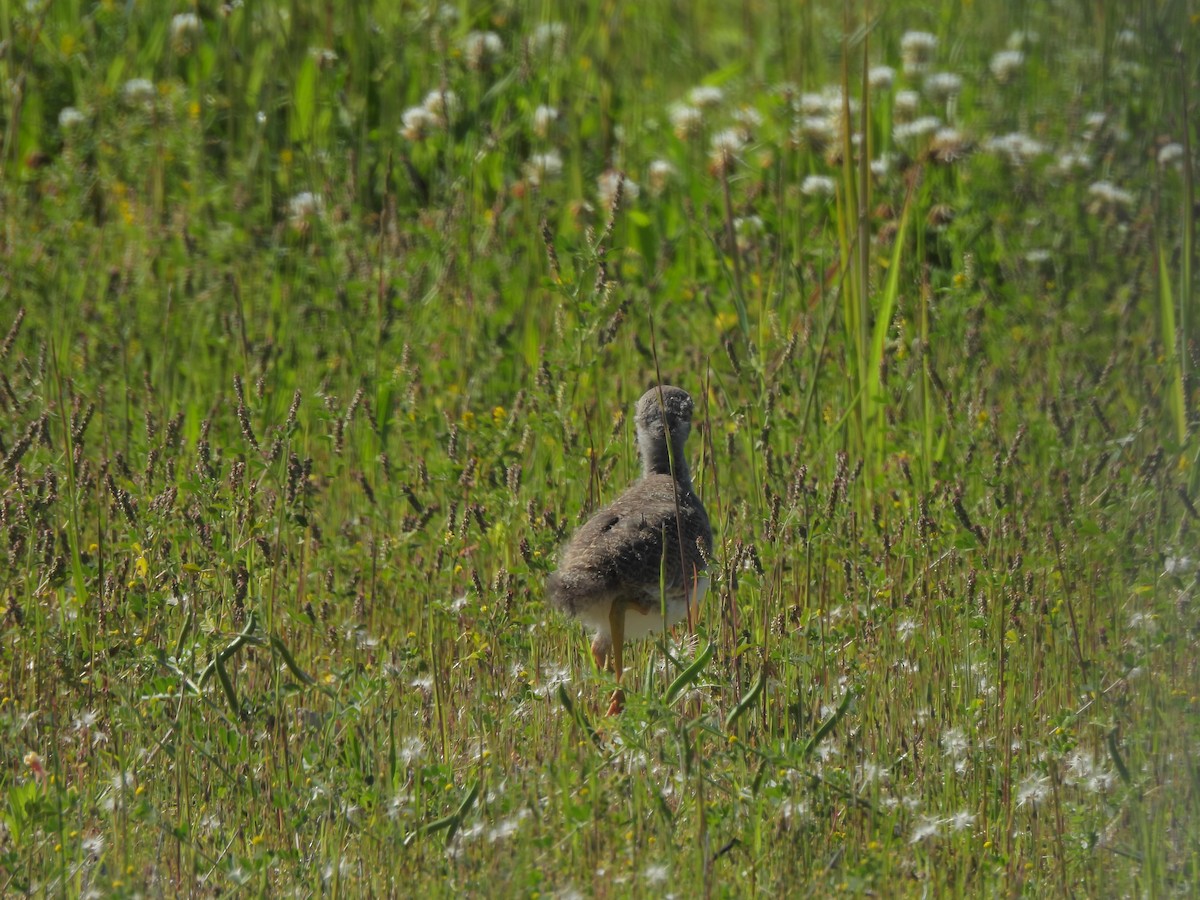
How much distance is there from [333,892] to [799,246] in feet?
14.1

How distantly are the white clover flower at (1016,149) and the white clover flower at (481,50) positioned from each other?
8.20ft

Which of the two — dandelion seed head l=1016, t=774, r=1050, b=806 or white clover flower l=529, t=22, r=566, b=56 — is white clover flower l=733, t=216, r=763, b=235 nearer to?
white clover flower l=529, t=22, r=566, b=56

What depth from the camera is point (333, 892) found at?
132 inches

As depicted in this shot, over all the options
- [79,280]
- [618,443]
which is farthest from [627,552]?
[79,280]

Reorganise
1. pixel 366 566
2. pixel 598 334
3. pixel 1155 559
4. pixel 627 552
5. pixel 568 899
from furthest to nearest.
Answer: pixel 598 334 → pixel 366 566 → pixel 627 552 → pixel 1155 559 → pixel 568 899

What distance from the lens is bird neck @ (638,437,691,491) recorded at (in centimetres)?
521

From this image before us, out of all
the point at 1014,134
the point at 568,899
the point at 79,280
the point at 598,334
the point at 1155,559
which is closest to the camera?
the point at 568,899

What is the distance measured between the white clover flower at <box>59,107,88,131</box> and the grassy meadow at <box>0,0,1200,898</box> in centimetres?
5

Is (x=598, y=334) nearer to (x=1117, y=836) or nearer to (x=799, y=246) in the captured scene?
(x=799, y=246)

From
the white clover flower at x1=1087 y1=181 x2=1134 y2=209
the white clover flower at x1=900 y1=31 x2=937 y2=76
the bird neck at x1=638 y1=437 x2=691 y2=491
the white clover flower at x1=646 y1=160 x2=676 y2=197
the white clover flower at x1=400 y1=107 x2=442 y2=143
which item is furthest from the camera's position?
the white clover flower at x1=900 y1=31 x2=937 y2=76

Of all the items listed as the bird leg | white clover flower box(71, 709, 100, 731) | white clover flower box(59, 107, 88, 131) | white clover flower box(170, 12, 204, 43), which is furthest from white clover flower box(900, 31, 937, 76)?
white clover flower box(71, 709, 100, 731)

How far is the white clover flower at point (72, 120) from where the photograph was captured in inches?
307

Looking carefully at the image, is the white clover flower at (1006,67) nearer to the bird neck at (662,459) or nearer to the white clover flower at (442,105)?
the white clover flower at (442,105)

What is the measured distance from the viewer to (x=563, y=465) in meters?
5.16
